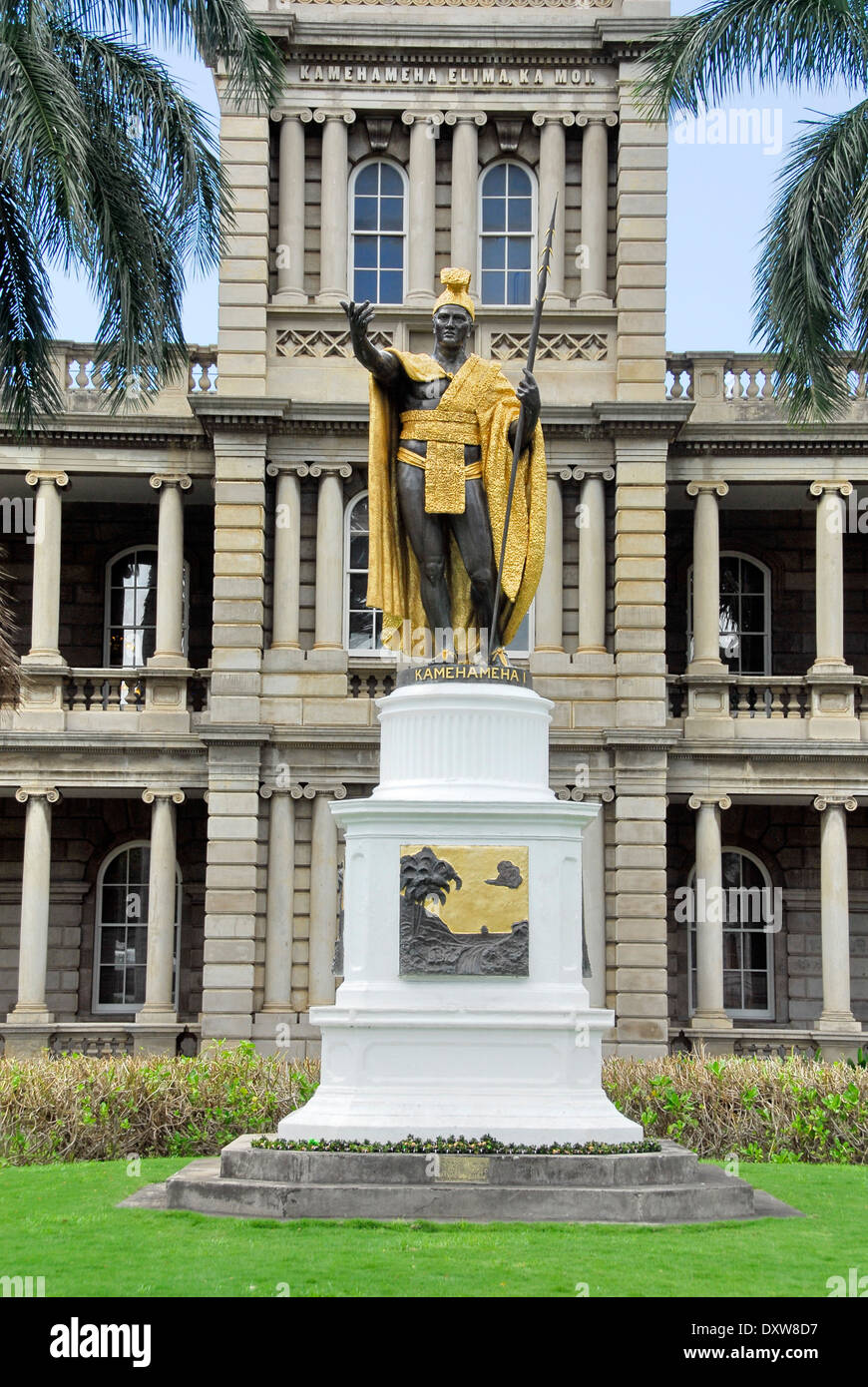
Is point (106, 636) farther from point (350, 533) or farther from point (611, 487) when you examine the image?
point (611, 487)

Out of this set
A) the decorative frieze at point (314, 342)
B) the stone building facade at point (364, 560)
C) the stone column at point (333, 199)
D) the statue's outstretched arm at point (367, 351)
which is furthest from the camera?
the stone column at point (333, 199)

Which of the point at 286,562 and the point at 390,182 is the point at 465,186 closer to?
the point at 390,182

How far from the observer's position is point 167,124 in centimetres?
1653

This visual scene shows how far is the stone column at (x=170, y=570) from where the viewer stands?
27266 mm

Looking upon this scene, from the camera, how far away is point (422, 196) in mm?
27203

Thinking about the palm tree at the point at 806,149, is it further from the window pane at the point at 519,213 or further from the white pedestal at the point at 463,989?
the window pane at the point at 519,213

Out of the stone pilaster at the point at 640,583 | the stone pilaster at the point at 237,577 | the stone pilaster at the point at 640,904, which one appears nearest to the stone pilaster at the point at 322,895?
the stone pilaster at the point at 237,577

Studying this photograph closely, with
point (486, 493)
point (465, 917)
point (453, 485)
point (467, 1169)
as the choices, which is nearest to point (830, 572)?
point (486, 493)

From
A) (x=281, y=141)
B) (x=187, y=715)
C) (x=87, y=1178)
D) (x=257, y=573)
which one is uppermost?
(x=281, y=141)

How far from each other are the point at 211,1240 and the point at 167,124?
10830mm

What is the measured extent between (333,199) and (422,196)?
1313 mm

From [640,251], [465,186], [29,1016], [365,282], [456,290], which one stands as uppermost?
[465,186]

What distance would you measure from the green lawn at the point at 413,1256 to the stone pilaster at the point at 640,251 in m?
17.6

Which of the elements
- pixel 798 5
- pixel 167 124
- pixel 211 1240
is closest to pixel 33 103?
pixel 167 124
